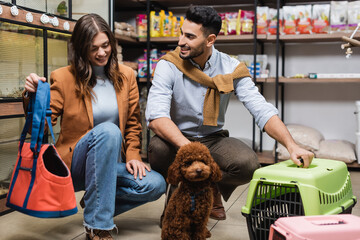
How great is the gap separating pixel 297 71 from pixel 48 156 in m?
3.16

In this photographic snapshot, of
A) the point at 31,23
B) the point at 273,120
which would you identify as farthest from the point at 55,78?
the point at 273,120

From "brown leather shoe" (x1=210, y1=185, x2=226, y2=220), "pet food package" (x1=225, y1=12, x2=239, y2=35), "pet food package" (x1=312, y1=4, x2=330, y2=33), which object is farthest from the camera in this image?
"pet food package" (x1=225, y1=12, x2=239, y2=35)

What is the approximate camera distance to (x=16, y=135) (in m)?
2.71

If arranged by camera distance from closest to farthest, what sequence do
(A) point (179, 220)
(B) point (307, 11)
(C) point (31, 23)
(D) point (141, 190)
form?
(A) point (179, 220) → (D) point (141, 190) → (C) point (31, 23) → (B) point (307, 11)

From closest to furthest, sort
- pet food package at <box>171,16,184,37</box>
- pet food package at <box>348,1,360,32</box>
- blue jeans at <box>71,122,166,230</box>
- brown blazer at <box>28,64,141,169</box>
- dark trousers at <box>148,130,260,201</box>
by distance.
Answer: blue jeans at <box>71,122,166,230</box>
brown blazer at <box>28,64,141,169</box>
dark trousers at <box>148,130,260,201</box>
pet food package at <box>348,1,360,32</box>
pet food package at <box>171,16,184,37</box>

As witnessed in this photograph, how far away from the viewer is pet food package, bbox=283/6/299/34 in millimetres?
3910

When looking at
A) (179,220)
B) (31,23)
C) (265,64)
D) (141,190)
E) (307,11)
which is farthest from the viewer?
(265,64)

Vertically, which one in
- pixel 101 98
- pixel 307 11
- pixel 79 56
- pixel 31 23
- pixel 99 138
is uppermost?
pixel 307 11

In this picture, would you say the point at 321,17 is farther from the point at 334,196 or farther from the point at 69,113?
the point at 69,113

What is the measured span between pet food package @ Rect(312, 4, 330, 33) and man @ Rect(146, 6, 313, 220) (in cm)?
181

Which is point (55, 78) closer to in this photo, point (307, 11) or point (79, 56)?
point (79, 56)

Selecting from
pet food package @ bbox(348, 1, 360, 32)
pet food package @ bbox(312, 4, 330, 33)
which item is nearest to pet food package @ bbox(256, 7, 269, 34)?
pet food package @ bbox(312, 4, 330, 33)

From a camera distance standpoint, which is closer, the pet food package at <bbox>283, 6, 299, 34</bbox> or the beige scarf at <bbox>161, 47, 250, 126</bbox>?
the beige scarf at <bbox>161, 47, 250, 126</bbox>

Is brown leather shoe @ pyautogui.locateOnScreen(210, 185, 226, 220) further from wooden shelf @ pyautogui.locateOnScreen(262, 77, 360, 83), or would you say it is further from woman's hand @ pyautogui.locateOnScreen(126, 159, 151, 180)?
wooden shelf @ pyautogui.locateOnScreen(262, 77, 360, 83)
